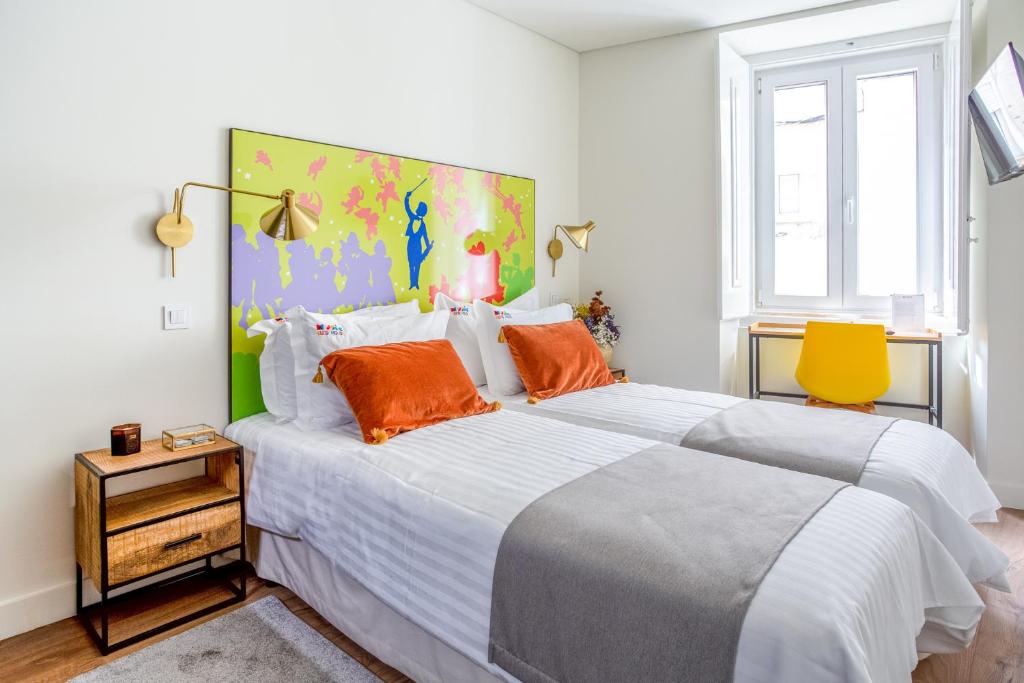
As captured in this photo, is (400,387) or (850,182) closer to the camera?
(400,387)

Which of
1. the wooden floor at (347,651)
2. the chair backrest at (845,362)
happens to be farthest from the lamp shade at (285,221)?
the chair backrest at (845,362)

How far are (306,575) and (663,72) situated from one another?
11.7ft

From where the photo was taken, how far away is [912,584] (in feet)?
5.08

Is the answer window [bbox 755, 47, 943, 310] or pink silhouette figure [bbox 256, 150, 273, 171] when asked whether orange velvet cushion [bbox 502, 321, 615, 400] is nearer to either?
pink silhouette figure [bbox 256, 150, 273, 171]

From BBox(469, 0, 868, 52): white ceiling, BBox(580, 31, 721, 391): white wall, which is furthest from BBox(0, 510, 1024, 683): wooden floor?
BBox(469, 0, 868, 52): white ceiling

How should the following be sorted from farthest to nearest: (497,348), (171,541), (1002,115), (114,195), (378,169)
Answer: (497,348)
(378,169)
(1002,115)
(114,195)
(171,541)

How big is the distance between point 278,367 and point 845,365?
3.04 metres

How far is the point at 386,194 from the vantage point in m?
3.14

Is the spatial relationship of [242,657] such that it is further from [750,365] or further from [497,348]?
[750,365]

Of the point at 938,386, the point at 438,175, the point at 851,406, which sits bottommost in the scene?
the point at 851,406

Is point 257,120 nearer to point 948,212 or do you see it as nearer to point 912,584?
point 912,584

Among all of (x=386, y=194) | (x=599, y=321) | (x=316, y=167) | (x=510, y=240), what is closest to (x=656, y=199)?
(x=599, y=321)

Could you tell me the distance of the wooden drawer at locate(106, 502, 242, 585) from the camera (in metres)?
2.05

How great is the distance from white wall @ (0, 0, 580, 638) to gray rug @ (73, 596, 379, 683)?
49cm
